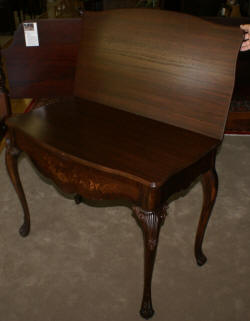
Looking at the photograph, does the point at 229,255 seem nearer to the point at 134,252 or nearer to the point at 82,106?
the point at 134,252

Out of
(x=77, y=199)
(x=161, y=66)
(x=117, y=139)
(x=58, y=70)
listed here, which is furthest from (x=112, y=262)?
(x=58, y=70)

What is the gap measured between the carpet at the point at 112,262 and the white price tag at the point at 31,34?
4.27 ft

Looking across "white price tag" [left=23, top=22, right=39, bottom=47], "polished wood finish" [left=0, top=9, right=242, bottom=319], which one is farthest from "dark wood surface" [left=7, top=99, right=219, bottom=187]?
"white price tag" [left=23, top=22, right=39, bottom=47]

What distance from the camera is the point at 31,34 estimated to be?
2.83 meters

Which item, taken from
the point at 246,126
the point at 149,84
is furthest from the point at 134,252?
the point at 246,126

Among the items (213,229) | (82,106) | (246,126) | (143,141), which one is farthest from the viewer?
(246,126)

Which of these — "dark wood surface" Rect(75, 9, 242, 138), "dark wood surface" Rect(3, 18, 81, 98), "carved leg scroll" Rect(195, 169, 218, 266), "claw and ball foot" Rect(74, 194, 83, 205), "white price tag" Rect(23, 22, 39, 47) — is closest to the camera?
"dark wood surface" Rect(75, 9, 242, 138)

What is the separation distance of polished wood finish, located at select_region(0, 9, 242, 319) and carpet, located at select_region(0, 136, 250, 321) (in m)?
0.13

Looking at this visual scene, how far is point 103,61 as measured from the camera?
1.56 m

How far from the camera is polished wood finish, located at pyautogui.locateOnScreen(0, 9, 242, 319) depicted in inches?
45.8

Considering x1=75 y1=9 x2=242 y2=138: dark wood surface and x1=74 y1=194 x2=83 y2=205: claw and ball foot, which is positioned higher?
x1=75 y1=9 x2=242 y2=138: dark wood surface

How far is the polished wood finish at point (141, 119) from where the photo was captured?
1163 millimetres

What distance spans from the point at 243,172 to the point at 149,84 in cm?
123

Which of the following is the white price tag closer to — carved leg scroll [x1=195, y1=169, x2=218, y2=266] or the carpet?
the carpet
